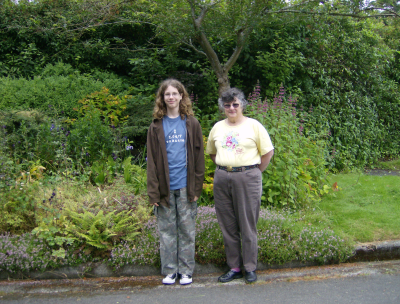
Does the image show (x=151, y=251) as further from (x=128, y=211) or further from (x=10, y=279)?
(x=10, y=279)

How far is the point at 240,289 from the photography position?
11.6 ft

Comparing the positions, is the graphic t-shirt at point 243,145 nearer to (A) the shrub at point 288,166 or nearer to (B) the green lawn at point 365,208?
(A) the shrub at point 288,166

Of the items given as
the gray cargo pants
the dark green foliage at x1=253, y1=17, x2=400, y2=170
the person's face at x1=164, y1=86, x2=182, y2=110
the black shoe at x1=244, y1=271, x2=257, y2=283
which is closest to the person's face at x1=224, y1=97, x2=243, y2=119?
the person's face at x1=164, y1=86, x2=182, y2=110

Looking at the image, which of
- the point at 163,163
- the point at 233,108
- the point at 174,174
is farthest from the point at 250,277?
the point at 233,108

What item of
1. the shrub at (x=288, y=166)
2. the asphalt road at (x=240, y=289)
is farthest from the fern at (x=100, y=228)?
the shrub at (x=288, y=166)

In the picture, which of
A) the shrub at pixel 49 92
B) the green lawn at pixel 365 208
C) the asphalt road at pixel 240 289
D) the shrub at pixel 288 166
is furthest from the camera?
the shrub at pixel 49 92

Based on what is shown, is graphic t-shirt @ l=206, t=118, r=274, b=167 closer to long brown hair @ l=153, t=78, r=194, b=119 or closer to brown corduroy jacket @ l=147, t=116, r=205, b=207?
Result: brown corduroy jacket @ l=147, t=116, r=205, b=207

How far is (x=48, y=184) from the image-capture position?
4.77m

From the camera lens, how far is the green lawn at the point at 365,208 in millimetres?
4473

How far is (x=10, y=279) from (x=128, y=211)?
1.42m

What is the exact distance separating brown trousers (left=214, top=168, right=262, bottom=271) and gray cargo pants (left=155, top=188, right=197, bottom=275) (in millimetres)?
330

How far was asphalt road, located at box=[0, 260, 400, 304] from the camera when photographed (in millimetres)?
3381

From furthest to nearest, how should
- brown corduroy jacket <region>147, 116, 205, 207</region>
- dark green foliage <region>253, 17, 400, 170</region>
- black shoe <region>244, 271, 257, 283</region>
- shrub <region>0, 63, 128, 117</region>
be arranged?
dark green foliage <region>253, 17, 400, 170</region> < shrub <region>0, 63, 128, 117</region> < black shoe <region>244, 271, 257, 283</region> < brown corduroy jacket <region>147, 116, 205, 207</region>

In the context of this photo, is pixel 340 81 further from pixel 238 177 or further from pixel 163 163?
pixel 163 163
